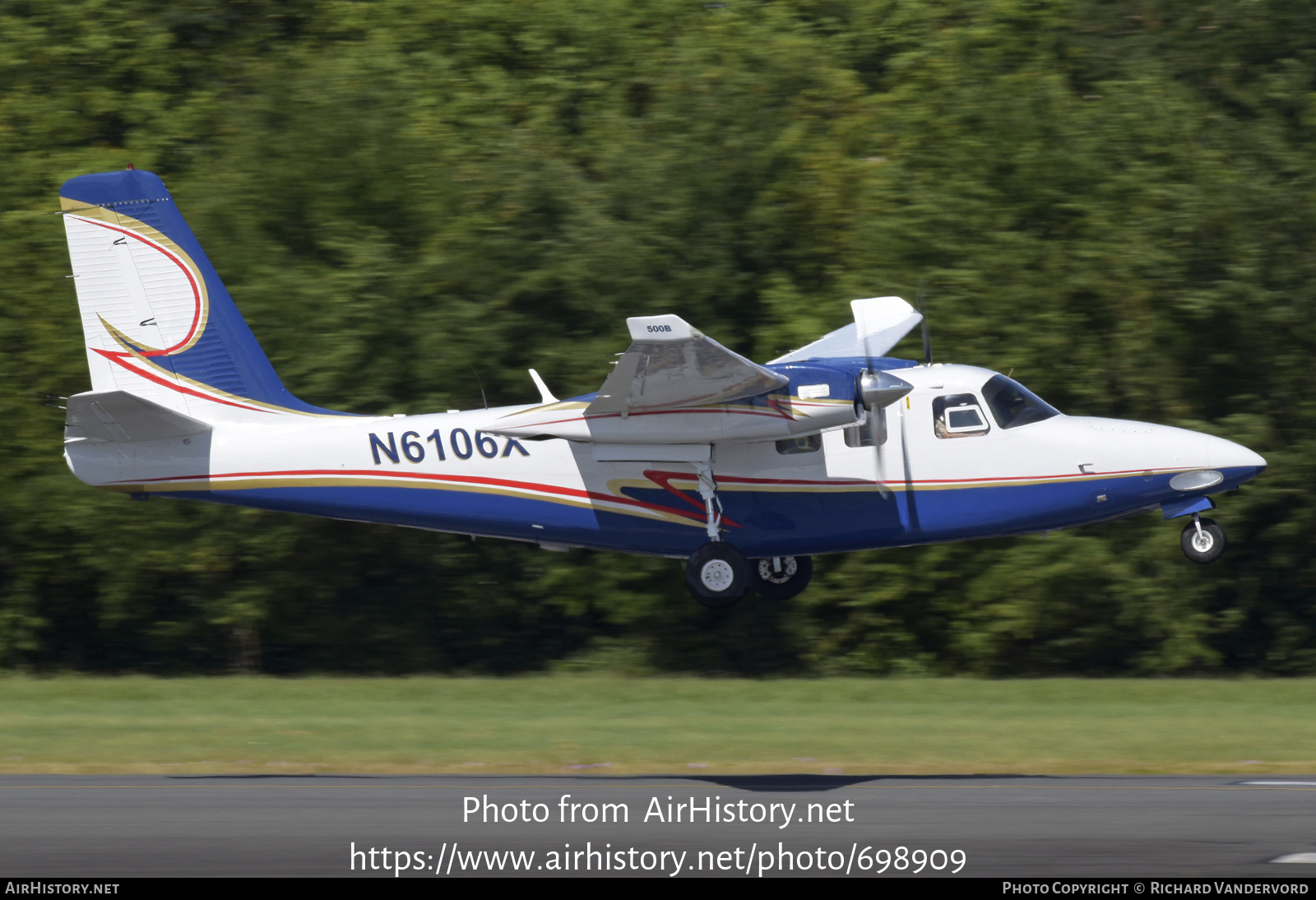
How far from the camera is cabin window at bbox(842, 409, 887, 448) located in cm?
1459

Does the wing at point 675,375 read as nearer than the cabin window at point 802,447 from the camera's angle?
Yes

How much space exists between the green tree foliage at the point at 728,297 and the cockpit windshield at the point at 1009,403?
4.29m

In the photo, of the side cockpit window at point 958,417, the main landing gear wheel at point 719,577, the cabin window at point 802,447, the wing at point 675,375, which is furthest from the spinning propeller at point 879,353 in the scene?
the main landing gear wheel at point 719,577

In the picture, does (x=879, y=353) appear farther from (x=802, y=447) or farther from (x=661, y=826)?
(x=661, y=826)

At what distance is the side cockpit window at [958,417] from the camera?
14.6 metres

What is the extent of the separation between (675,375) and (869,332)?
376 centimetres

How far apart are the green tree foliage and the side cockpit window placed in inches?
176

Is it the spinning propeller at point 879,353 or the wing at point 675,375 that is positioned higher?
the wing at point 675,375

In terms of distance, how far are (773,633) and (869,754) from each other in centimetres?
695

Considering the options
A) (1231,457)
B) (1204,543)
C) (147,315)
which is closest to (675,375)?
(1231,457)

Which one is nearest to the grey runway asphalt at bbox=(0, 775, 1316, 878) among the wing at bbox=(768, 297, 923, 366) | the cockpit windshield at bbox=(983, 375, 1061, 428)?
the cockpit windshield at bbox=(983, 375, 1061, 428)

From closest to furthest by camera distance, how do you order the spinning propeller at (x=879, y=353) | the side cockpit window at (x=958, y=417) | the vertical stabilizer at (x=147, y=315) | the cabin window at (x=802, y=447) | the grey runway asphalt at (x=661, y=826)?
the grey runway asphalt at (x=661, y=826)
the spinning propeller at (x=879, y=353)
the side cockpit window at (x=958, y=417)
the cabin window at (x=802, y=447)
the vertical stabilizer at (x=147, y=315)

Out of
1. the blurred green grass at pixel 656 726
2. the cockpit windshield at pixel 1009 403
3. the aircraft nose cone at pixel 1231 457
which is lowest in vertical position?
the blurred green grass at pixel 656 726

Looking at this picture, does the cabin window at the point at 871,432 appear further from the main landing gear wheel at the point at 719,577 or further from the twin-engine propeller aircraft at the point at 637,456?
the main landing gear wheel at the point at 719,577
